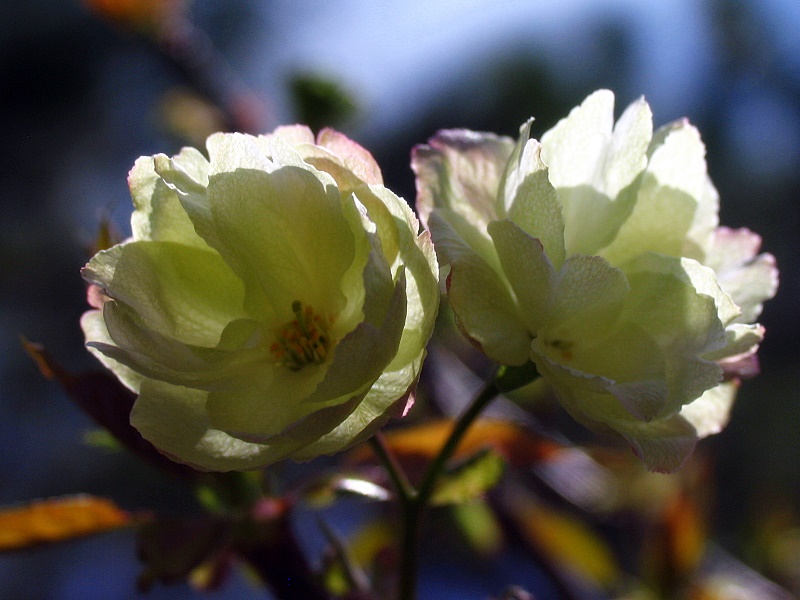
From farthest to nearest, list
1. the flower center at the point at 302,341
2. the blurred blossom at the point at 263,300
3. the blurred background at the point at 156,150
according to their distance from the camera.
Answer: the blurred background at the point at 156,150 → the flower center at the point at 302,341 → the blurred blossom at the point at 263,300

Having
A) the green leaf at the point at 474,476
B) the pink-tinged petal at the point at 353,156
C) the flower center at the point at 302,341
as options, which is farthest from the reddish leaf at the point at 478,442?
the pink-tinged petal at the point at 353,156

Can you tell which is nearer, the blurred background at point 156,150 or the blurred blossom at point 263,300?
the blurred blossom at point 263,300

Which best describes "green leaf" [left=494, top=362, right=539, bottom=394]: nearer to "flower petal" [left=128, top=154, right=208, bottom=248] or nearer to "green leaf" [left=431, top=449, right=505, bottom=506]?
"green leaf" [left=431, top=449, right=505, bottom=506]

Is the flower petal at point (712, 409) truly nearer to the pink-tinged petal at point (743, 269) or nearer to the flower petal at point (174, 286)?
the pink-tinged petal at point (743, 269)

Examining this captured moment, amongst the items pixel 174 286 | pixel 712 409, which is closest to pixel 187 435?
pixel 174 286

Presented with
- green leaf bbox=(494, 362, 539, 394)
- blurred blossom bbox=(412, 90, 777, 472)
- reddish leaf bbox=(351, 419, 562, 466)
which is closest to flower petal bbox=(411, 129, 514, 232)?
blurred blossom bbox=(412, 90, 777, 472)

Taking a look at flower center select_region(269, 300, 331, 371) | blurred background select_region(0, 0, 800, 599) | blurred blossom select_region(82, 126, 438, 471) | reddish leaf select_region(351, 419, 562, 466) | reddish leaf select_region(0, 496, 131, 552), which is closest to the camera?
blurred blossom select_region(82, 126, 438, 471)

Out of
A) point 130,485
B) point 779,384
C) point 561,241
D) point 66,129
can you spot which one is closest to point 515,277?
point 561,241

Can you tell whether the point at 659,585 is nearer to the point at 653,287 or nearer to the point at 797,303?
the point at 653,287

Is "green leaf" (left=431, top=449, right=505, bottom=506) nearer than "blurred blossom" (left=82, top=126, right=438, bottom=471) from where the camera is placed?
No
